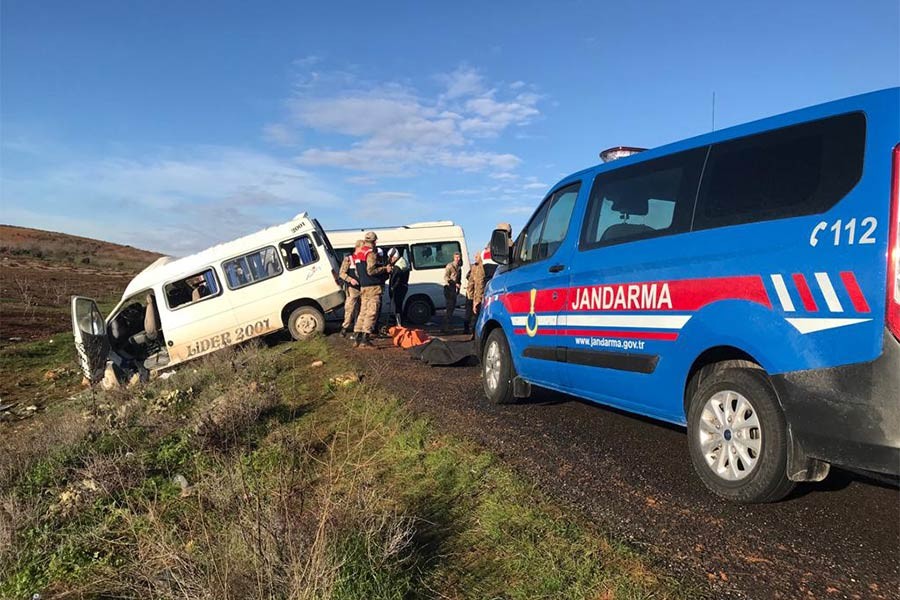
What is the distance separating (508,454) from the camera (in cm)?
441

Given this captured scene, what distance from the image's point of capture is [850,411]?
2.66 meters

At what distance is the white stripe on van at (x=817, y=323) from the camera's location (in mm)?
2650

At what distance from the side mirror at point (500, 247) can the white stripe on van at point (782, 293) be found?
321 centimetres

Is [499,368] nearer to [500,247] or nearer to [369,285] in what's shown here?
[500,247]

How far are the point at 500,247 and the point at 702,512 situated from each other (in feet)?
11.2

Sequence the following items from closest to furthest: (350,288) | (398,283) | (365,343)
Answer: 1. (365,343)
2. (350,288)
3. (398,283)

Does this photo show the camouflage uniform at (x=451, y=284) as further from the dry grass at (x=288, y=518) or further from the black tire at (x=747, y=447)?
the black tire at (x=747, y=447)

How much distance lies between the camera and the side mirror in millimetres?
6016

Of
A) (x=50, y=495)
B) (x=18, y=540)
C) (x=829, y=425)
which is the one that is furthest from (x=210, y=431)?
(x=829, y=425)

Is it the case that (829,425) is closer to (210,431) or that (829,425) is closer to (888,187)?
(888,187)

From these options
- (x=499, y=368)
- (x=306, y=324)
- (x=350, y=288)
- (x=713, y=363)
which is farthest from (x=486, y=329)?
(x=306, y=324)

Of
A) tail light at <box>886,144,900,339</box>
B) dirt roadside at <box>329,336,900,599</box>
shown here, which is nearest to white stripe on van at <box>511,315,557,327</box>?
dirt roadside at <box>329,336,900,599</box>

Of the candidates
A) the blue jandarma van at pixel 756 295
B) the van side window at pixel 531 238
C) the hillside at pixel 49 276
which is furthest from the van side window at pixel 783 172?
the hillside at pixel 49 276

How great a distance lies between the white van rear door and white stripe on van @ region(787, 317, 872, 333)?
11628 millimetres
